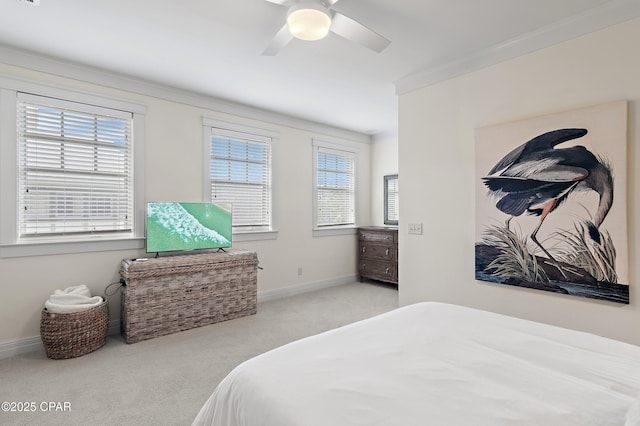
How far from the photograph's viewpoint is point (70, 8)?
89.1 inches

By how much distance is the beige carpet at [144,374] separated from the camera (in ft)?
6.53

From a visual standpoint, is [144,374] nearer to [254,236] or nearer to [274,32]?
[254,236]

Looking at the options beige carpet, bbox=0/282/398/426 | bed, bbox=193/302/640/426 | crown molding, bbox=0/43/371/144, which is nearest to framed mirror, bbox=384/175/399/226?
crown molding, bbox=0/43/371/144

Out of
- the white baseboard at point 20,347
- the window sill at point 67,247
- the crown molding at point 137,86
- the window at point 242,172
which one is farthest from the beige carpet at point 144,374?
the crown molding at point 137,86

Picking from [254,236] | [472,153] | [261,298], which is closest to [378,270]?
[261,298]

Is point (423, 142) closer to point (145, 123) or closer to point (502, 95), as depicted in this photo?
point (502, 95)

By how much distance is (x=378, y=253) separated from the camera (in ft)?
17.8

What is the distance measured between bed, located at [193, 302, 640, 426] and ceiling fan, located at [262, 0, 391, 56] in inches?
70.7

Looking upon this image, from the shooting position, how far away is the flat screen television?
344 centimetres

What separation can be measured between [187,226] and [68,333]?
1.44 meters

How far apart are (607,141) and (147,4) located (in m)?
3.33

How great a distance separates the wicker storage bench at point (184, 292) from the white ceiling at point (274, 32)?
1983 millimetres

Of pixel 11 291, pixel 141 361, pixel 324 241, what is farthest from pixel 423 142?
pixel 11 291

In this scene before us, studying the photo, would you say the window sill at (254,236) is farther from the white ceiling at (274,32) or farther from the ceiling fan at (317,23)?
the ceiling fan at (317,23)
